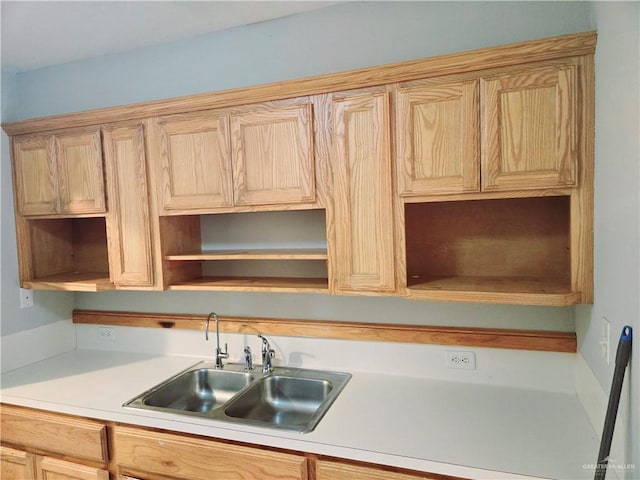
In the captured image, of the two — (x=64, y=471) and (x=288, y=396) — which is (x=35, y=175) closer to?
(x=64, y=471)

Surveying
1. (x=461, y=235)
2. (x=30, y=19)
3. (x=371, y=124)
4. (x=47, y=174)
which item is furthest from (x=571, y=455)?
(x=30, y=19)

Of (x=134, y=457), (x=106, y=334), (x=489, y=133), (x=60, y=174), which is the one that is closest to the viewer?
(x=489, y=133)

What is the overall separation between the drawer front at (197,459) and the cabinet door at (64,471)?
130mm

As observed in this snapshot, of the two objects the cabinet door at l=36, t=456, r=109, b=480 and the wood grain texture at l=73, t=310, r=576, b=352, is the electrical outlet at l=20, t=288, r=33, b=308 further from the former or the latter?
the cabinet door at l=36, t=456, r=109, b=480

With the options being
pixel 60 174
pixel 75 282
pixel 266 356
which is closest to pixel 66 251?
pixel 75 282

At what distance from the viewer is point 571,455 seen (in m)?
1.25

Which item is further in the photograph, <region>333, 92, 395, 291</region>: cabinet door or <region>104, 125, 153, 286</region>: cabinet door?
<region>104, 125, 153, 286</region>: cabinet door

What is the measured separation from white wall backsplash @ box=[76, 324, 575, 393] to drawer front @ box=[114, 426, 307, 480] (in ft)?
1.98

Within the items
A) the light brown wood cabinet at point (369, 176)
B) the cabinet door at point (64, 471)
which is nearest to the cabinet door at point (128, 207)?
the light brown wood cabinet at point (369, 176)

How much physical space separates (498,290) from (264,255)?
0.97 m

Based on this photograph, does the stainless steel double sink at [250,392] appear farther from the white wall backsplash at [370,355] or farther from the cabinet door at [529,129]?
the cabinet door at [529,129]

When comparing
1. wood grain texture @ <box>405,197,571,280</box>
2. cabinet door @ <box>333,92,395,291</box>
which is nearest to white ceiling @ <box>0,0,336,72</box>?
cabinet door @ <box>333,92,395,291</box>

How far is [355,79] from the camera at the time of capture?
158cm

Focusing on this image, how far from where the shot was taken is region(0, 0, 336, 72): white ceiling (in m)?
1.78
